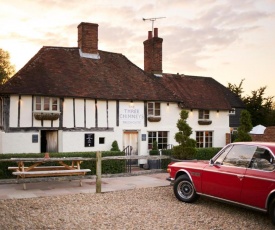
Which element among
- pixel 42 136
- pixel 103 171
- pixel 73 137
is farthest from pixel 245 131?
pixel 42 136

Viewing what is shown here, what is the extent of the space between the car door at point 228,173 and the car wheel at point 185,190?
1.64 ft

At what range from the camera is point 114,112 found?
20.4 m

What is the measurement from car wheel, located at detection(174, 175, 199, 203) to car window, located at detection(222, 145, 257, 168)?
4.37 ft

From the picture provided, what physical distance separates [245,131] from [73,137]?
977 centimetres

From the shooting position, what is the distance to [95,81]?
20.8 metres

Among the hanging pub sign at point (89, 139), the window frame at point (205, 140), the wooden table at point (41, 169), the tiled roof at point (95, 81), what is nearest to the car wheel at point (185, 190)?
the wooden table at point (41, 169)

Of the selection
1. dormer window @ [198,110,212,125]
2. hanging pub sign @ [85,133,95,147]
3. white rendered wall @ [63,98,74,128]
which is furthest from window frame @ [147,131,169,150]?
white rendered wall @ [63,98,74,128]

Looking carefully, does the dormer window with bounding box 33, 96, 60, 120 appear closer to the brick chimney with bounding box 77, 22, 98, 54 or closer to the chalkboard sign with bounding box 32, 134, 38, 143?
the chalkboard sign with bounding box 32, 134, 38, 143

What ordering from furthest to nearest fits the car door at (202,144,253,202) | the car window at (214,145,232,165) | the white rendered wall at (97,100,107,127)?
the white rendered wall at (97,100,107,127) → the car window at (214,145,232,165) → the car door at (202,144,253,202)

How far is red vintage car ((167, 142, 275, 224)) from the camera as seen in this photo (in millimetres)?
6945

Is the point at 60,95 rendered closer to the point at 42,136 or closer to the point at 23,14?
the point at 42,136

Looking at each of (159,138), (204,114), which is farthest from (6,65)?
(204,114)

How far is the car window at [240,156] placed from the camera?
24.7ft

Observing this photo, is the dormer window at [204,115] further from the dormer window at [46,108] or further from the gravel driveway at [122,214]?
the gravel driveway at [122,214]
